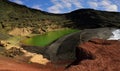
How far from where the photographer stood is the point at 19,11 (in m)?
54.3

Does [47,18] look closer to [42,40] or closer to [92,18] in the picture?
[92,18]

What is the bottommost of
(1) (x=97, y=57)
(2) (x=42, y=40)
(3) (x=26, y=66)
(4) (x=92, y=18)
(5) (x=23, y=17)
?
(2) (x=42, y=40)

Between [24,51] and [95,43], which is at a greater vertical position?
[95,43]

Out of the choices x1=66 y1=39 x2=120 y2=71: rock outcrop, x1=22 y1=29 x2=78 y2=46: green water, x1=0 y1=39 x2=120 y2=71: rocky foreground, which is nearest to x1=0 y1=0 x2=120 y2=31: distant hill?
x1=22 y1=29 x2=78 y2=46: green water

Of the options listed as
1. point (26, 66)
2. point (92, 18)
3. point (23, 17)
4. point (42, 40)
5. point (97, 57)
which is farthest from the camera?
point (23, 17)

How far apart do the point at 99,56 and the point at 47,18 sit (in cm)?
4068

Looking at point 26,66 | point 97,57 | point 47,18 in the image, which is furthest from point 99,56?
point 47,18

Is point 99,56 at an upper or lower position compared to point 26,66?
upper

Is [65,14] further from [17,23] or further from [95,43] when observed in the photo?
[95,43]

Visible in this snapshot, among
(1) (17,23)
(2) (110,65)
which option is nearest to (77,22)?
(1) (17,23)

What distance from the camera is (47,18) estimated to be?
53.0m

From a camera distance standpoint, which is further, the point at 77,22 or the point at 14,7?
the point at 14,7

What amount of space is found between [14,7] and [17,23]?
21.0 ft

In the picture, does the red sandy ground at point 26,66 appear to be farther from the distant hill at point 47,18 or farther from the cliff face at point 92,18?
the cliff face at point 92,18
